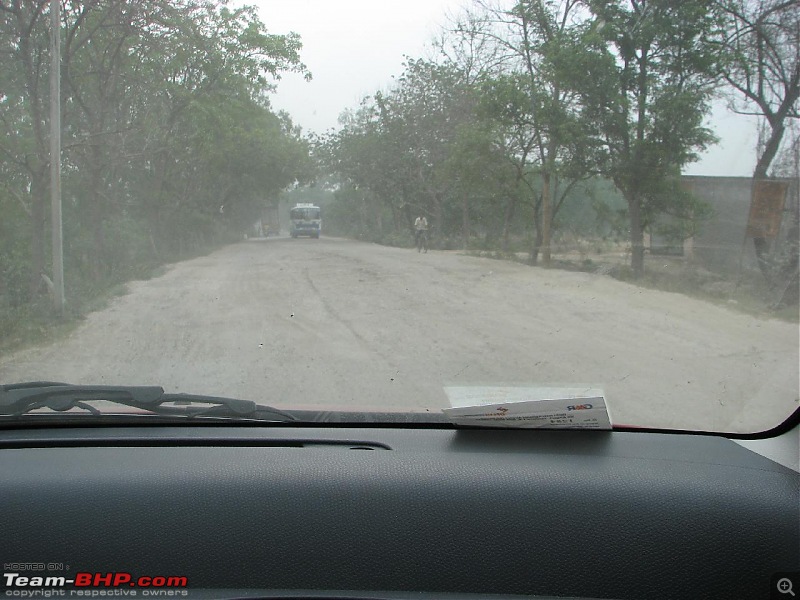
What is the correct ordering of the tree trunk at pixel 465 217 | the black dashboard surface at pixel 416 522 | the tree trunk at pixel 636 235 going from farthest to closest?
the tree trunk at pixel 465 217 → the tree trunk at pixel 636 235 → the black dashboard surface at pixel 416 522

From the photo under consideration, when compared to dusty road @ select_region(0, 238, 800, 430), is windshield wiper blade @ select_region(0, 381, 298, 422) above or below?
above

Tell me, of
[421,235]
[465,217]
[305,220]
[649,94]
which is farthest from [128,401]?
[305,220]

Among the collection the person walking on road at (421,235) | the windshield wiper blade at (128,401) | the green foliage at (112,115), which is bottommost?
the windshield wiper blade at (128,401)

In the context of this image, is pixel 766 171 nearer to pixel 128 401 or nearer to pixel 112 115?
pixel 128 401

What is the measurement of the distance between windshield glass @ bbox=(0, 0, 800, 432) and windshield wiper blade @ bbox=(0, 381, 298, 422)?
0.32 metres

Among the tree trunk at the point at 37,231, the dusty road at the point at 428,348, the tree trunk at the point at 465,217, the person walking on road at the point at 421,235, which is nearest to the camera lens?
the dusty road at the point at 428,348

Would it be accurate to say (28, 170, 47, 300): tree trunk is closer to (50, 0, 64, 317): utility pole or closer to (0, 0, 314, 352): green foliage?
(0, 0, 314, 352): green foliage

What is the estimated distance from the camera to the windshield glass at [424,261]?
5582 mm

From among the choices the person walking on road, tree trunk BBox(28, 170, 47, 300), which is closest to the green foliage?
tree trunk BBox(28, 170, 47, 300)

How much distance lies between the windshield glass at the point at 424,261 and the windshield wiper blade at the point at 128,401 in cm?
32

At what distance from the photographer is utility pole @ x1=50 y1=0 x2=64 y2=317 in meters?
7.29

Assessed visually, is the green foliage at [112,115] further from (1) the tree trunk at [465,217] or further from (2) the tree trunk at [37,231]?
(1) the tree trunk at [465,217]

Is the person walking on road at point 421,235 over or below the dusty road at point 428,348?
over

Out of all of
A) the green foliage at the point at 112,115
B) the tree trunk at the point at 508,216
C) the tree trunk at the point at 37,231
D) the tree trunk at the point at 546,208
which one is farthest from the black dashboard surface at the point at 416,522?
the tree trunk at the point at 508,216
